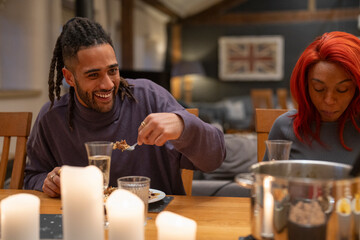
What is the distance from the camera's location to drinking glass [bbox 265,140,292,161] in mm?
998

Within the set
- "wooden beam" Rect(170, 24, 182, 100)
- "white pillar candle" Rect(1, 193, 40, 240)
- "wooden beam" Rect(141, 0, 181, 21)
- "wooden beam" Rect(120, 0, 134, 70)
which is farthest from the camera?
"wooden beam" Rect(170, 24, 182, 100)

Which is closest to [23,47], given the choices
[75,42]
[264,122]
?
[75,42]

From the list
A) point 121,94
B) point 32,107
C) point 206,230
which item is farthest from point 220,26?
point 206,230

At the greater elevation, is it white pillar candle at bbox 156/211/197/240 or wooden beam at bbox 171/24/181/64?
wooden beam at bbox 171/24/181/64

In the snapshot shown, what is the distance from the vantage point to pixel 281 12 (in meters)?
8.11

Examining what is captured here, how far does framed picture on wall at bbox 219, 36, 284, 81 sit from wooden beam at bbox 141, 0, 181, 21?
42.0 inches

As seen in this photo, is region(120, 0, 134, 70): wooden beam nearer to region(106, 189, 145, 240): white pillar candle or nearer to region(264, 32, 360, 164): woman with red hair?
region(264, 32, 360, 164): woman with red hair

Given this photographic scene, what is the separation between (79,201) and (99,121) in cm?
80

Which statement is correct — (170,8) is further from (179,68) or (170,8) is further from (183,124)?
(183,124)

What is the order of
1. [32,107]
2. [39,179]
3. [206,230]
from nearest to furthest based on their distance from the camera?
[206,230] < [39,179] < [32,107]

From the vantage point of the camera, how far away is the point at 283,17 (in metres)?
8.10

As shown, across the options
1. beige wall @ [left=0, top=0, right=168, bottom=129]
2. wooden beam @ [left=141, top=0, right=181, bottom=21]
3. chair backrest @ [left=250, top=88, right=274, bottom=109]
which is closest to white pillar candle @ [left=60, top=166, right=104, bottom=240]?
beige wall @ [left=0, top=0, right=168, bottom=129]

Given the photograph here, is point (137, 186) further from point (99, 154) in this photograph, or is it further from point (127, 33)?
point (127, 33)

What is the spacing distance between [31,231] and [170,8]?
285 inches
